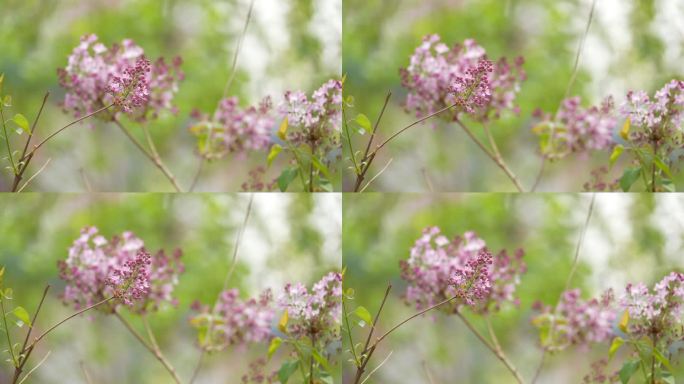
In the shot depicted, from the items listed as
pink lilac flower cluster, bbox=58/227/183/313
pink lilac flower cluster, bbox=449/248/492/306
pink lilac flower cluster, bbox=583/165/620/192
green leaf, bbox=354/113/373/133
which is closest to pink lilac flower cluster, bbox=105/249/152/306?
pink lilac flower cluster, bbox=58/227/183/313

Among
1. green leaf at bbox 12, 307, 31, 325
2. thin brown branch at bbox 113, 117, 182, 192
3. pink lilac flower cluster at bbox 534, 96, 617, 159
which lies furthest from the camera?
pink lilac flower cluster at bbox 534, 96, 617, 159

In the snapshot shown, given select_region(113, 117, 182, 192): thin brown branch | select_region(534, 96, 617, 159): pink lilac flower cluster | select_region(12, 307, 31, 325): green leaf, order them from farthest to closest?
select_region(534, 96, 617, 159): pink lilac flower cluster
select_region(113, 117, 182, 192): thin brown branch
select_region(12, 307, 31, 325): green leaf

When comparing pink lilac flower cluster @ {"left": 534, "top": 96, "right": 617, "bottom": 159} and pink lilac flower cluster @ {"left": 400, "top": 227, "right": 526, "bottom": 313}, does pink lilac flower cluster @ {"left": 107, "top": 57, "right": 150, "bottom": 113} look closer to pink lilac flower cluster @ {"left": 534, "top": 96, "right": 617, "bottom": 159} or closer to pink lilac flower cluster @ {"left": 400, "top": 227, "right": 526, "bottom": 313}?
pink lilac flower cluster @ {"left": 400, "top": 227, "right": 526, "bottom": 313}

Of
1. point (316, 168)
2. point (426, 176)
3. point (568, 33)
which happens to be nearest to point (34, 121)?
point (316, 168)

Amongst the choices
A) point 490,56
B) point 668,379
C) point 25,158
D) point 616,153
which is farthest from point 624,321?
point 25,158

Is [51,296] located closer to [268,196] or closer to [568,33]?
[268,196]

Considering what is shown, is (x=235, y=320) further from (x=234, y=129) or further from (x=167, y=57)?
(x=167, y=57)

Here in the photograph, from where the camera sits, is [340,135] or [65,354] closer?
[65,354]
